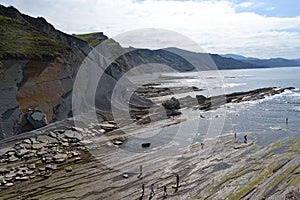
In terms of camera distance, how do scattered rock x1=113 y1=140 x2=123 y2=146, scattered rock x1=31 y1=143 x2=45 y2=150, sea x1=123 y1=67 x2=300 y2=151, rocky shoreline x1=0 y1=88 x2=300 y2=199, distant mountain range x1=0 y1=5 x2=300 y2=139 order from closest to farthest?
rocky shoreline x1=0 y1=88 x2=300 y2=199
scattered rock x1=31 y1=143 x2=45 y2=150
distant mountain range x1=0 y1=5 x2=300 y2=139
scattered rock x1=113 y1=140 x2=123 y2=146
sea x1=123 y1=67 x2=300 y2=151

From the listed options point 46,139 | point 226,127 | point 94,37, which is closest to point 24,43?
point 46,139

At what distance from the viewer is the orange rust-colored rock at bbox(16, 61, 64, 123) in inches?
1255

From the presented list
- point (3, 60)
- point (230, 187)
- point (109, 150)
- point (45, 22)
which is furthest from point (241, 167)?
point (45, 22)

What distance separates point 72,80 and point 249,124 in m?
28.1

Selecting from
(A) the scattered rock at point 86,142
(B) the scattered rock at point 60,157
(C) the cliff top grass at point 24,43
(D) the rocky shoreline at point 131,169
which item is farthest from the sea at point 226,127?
(C) the cliff top grass at point 24,43

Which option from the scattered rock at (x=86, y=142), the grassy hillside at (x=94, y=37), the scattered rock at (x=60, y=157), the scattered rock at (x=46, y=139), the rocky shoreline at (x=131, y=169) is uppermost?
the grassy hillside at (x=94, y=37)

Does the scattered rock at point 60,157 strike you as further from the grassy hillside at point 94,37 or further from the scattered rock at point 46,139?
the grassy hillside at point 94,37

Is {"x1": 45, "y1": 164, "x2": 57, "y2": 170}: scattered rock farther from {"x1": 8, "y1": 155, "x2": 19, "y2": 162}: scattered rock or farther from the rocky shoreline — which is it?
{"x1": 8, "y1": 155, "x2": 19, "y2": 162}: scattered rock

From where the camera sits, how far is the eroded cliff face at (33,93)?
96.3 ft

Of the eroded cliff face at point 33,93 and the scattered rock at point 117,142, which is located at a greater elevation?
the eroded cliff face at point 33,93

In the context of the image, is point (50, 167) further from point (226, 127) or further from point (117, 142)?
point (226, 127)

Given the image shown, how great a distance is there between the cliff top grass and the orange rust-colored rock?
Answer: 5.09 ft

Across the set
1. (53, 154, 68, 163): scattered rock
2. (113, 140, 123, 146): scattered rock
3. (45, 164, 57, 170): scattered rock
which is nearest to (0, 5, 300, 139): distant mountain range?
(53, 154, 68, 163): scattered rock

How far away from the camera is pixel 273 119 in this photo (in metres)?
44.7
